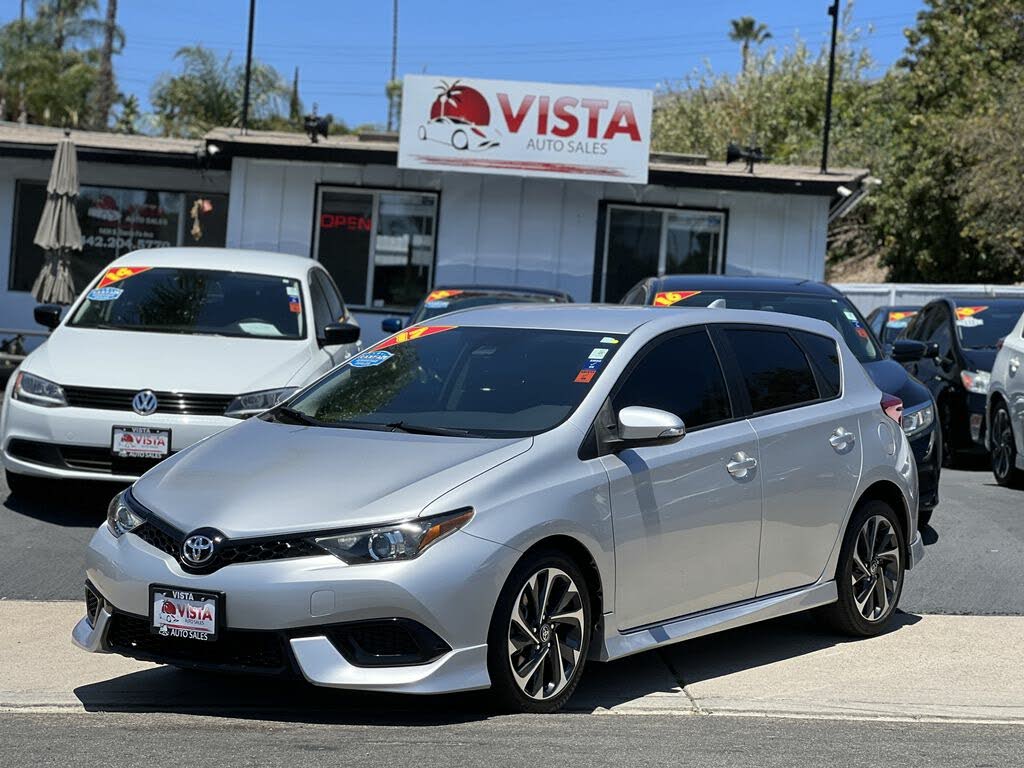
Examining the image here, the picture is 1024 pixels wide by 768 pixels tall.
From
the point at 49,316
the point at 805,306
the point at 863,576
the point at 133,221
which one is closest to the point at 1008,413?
the point at 805,306

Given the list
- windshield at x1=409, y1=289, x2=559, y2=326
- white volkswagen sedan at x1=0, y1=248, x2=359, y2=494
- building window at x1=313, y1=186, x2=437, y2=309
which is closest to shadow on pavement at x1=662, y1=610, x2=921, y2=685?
white volkswagen sedan at x1=0, y1=248, x2=359, y2=494

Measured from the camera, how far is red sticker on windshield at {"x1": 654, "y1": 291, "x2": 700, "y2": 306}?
33.2 feet

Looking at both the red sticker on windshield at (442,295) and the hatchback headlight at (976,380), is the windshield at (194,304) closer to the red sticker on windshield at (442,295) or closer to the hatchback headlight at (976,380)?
the red sticker on windshield at (442,295)

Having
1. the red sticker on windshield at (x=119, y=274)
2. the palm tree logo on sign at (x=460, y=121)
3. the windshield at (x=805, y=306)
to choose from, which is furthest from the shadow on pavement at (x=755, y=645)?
the palm tree logo on sign at (x=460, y=121)

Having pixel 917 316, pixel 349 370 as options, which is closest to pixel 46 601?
pixel 349 370

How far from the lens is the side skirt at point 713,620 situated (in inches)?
223

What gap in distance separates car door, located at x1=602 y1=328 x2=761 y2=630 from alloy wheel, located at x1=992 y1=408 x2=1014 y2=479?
6.59 metres

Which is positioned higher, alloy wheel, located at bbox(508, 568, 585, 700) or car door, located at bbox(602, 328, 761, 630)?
car door, located at bbox(602, 328, 761, 630)

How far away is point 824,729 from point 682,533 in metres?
0.94

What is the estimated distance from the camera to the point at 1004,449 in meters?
12.3

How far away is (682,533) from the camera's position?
5.90 m

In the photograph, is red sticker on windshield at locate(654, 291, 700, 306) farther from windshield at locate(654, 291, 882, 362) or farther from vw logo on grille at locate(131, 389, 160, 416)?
vw logo on grille at locate(131, 389, 160, 416)

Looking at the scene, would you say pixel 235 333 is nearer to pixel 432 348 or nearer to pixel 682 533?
pixel 432 348

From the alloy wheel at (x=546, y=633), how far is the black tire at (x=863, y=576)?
6.16 feet
